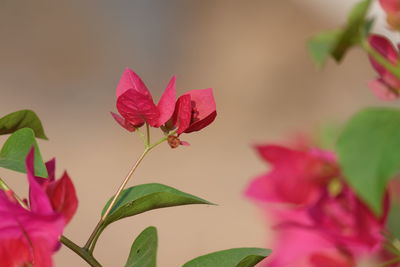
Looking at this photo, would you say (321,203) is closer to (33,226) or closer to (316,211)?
(316,211)

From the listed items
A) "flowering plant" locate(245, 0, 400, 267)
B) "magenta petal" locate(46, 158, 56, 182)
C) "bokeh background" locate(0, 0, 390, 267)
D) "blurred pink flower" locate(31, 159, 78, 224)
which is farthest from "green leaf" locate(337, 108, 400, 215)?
"bokeh background" locate(0, 0, 390, 267)

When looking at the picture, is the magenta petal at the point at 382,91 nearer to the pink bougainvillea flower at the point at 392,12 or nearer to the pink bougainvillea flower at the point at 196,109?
the pink bougainvillea flower at the point at 392,12

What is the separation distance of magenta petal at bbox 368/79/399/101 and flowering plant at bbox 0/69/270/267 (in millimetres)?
121

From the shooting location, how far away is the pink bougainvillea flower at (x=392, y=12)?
32 cm

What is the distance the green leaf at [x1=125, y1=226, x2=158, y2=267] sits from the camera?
44cm

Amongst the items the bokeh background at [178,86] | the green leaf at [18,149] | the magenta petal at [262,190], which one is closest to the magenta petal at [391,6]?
the magenta petal at [262,190]

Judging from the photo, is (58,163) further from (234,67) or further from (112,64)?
(234,67)

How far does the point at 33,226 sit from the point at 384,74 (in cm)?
17

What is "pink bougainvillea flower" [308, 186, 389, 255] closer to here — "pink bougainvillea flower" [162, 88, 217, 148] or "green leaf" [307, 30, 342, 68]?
"green leaf" [307, 30, 342, 68]

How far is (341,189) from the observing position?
266 millimetres

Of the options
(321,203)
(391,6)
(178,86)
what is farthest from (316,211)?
(178,86)

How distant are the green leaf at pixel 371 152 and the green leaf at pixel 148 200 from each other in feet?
0.65

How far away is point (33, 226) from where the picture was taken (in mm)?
347

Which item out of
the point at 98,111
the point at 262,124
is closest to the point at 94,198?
the point at 98,111
